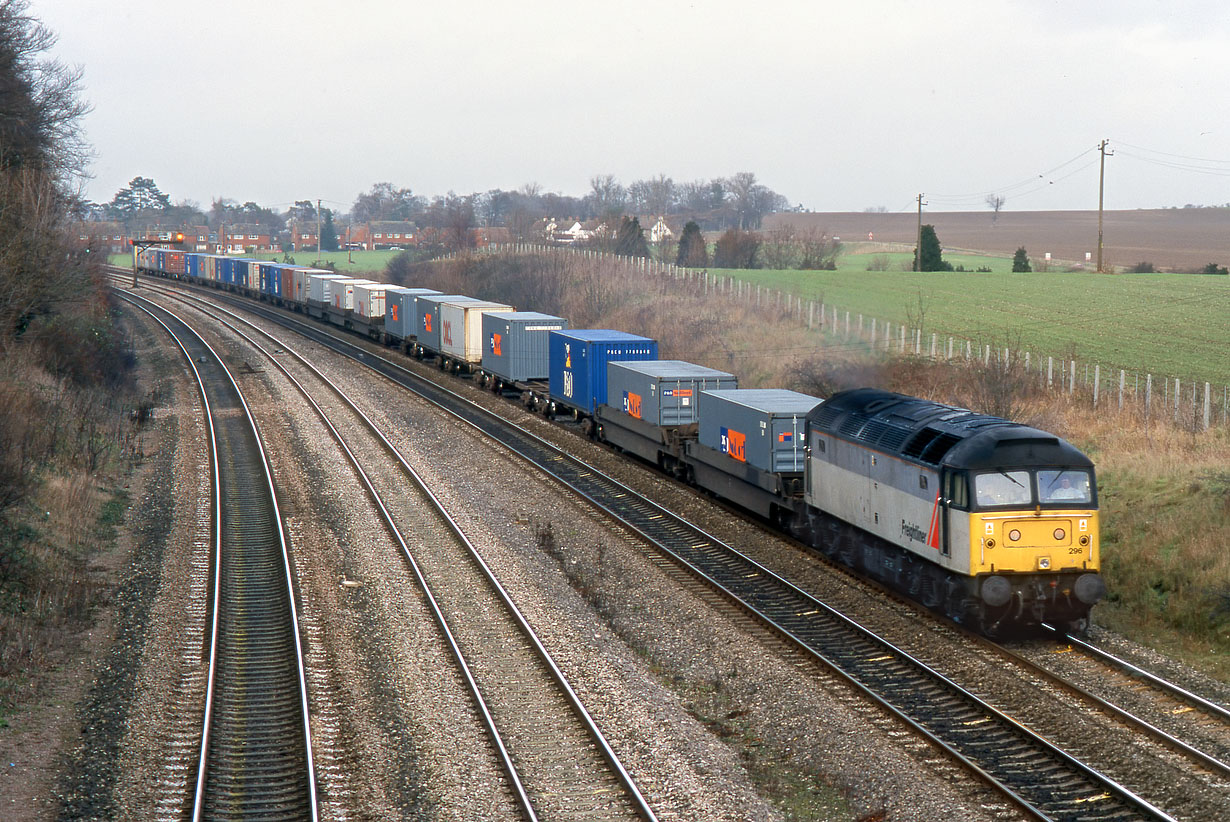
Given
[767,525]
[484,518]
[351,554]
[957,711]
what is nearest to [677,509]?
[767,525]

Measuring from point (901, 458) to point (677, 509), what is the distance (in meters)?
8.31

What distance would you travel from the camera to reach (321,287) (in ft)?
219

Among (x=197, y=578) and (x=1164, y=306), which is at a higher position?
(x=1164, y=306)

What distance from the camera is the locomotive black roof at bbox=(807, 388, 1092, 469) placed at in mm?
15648

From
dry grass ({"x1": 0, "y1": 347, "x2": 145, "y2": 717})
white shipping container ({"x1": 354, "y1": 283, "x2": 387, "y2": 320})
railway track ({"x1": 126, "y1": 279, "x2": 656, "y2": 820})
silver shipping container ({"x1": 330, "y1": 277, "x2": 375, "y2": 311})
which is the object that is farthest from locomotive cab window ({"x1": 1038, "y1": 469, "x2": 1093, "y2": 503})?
silver shipping container ({"x1": 330, "y1": 277, "x2": 375, "y2": 311})

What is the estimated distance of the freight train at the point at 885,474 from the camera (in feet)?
51.1

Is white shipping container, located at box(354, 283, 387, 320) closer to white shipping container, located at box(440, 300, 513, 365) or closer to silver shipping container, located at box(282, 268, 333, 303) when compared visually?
silver shipping container, located at box(282, 268, 333, 303)

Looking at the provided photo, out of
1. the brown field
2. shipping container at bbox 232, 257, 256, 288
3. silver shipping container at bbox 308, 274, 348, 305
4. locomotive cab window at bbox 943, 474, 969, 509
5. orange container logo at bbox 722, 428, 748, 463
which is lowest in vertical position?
Result: orange container logo at bbox 722, 428, 748, 463

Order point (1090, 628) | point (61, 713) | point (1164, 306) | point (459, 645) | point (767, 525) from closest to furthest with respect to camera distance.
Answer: point (61, 713)
point (459, 645)
point (1090, 628)
point (767, 525)
point (1164, 306)

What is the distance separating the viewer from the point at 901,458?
1730 cm

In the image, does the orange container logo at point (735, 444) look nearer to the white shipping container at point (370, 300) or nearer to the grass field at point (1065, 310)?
the grass field at point (1065, 310)

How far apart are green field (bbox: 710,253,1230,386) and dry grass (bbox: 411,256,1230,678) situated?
392cm

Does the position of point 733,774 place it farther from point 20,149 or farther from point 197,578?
point 20,149

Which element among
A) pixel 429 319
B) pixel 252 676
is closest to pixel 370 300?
pixel 429 319
